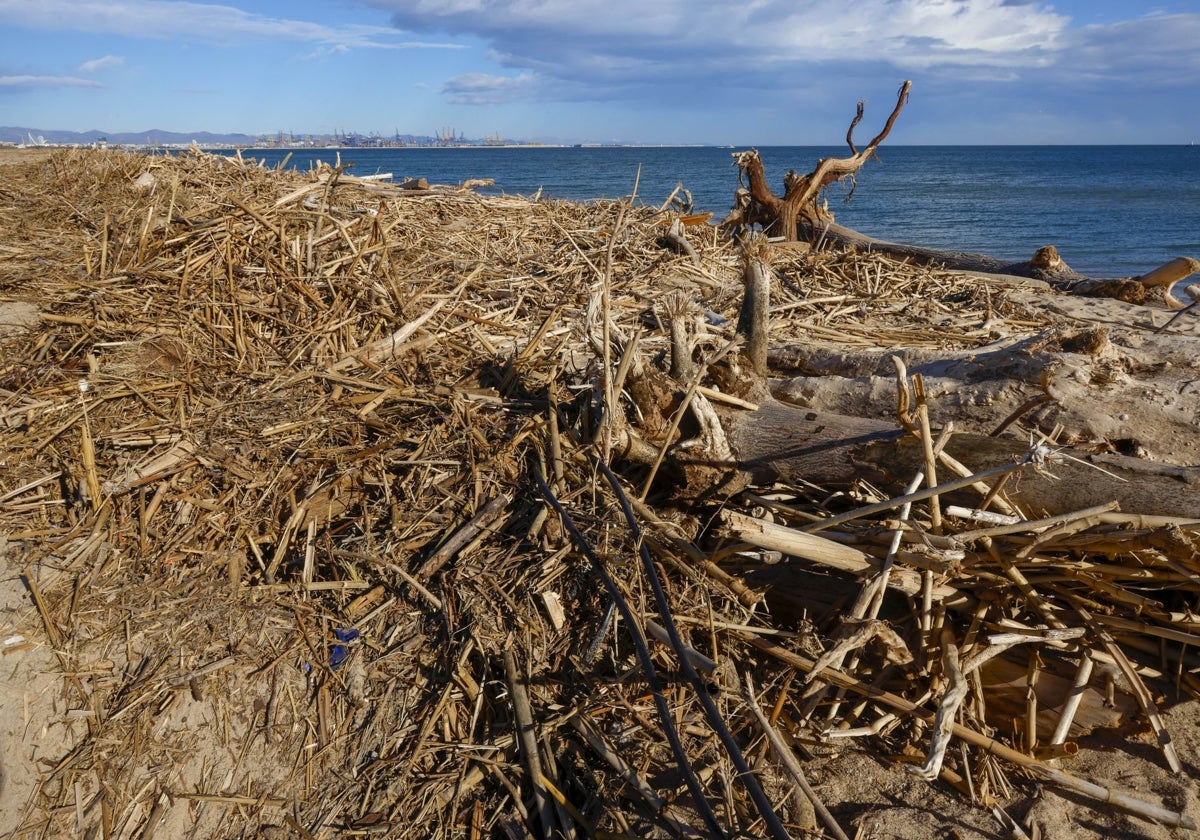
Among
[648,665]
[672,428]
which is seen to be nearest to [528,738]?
[648,665]

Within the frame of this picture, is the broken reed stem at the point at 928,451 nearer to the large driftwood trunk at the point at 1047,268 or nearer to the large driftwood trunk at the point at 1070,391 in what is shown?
the large driftwood trunk at the point at 1070,391

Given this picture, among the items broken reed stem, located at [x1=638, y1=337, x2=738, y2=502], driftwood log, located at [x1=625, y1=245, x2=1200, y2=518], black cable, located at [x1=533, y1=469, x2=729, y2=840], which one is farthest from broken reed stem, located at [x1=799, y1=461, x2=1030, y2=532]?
black cable, located at [x1=533, y1=469, x2=729, y2=840]

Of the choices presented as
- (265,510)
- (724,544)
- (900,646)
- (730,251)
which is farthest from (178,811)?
(730,251)

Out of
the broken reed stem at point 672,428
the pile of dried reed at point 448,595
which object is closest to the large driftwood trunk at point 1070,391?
the pile of dried reed at point 448,595

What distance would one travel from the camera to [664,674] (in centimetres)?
283

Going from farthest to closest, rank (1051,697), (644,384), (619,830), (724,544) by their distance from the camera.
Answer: (644,384)
(724,544)
(1051,697)
(619,830)

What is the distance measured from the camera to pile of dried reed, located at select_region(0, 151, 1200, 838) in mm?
2605

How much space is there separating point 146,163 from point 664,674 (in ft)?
21.1

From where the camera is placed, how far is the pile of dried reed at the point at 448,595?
261 cm

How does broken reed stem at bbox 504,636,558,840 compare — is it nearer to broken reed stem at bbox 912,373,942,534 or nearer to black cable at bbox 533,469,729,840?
black cable at bbox 533,469,729,840

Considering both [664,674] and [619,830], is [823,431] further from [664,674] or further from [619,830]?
[619,830]

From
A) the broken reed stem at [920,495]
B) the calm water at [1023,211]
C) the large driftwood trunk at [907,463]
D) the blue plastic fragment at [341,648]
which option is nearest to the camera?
the broken reed stem at [920,495]

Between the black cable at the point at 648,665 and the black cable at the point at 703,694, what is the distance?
0.11 metres

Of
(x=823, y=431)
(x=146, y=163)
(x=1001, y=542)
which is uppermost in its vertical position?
(x=146, y=163)
